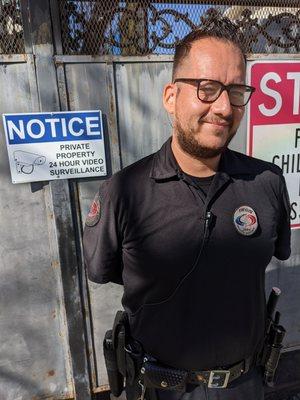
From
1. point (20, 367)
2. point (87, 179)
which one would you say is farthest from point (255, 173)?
point (20, 367)

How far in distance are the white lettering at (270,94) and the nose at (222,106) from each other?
3.38ft

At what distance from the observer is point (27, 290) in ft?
6.75

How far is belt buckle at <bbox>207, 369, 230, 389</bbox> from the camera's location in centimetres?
134

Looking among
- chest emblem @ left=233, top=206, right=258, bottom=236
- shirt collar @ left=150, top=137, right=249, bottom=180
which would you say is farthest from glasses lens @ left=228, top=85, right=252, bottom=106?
chest emblem @ left=233, top=206, right=258, bottom=236

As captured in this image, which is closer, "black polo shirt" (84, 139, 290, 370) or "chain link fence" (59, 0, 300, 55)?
"black polo shirt" (84, 139, 290, 370)

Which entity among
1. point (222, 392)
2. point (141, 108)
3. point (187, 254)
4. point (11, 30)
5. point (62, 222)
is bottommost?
point (222, 392)

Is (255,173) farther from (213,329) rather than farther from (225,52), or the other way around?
(213,329)

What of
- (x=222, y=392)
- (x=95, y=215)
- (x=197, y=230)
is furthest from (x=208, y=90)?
(x=222, y=392)

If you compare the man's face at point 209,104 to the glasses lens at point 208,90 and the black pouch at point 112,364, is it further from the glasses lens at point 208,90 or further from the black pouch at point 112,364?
the black pouch at point 112,364

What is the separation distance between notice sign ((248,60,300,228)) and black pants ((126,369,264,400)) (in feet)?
4.09

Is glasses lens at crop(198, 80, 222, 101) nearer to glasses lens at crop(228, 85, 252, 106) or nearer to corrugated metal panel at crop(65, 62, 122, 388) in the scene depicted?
glasses lens at crop(228, 85, 252, 106)

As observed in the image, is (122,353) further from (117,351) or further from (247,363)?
(247,363)

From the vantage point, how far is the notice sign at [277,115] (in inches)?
79.9

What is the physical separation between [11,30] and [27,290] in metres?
1.44
